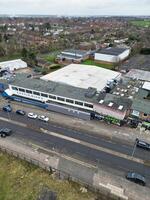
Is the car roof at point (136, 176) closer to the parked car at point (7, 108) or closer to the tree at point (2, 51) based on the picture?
the parked car at point (7, 108)

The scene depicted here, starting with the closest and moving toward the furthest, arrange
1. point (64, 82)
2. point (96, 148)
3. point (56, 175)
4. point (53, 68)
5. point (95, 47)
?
point (56, 175)
point (96, 148)
point (64, 82)
point (53, 68)
point (95, 47)

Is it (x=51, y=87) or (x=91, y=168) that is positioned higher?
(x=51, y=87)

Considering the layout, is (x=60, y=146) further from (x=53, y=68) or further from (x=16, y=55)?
(x=16, y=55)

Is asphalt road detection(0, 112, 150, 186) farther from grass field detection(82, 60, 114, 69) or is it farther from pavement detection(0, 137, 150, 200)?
grass field detection(82, 60, 114, 69)

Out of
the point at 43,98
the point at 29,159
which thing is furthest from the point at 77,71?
the point at 29,159

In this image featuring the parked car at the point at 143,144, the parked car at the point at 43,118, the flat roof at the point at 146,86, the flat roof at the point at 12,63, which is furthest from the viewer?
the flat roof at the point at 12,63

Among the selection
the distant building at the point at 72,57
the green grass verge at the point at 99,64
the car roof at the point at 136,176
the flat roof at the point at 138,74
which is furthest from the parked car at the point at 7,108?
the green grass verge at the point at 99,64
